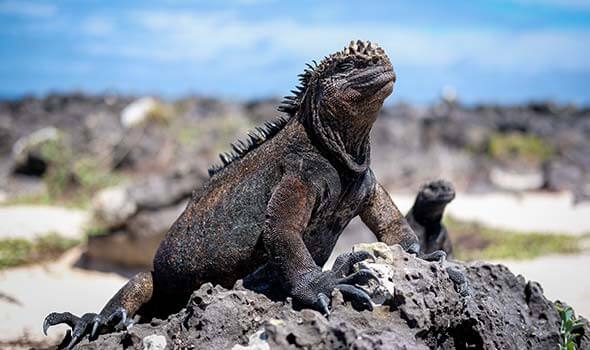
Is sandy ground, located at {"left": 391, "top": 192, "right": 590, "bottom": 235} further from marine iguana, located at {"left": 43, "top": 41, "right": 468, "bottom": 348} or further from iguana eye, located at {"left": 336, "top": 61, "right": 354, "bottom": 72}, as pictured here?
iguana eye, located at {"left": 336, "top": 61, "right": 354, "bottom": 72}

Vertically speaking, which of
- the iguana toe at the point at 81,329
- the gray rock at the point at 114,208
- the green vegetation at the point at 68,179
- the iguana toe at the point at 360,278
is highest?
the green vegetation at the point at 68,179

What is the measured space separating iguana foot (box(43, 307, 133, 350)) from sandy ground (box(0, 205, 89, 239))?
736 centimetres

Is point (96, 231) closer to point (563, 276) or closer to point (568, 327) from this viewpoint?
point (563, 276)

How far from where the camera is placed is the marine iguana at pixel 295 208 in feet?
10.6

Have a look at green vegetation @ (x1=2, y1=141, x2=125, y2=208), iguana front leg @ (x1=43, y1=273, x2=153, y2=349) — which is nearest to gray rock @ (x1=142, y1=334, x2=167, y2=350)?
iguana front leg @ (x1=43, y1=273, x2=153, y2=349)

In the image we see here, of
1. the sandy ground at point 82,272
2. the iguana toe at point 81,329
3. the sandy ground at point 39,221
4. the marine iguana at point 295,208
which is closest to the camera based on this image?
the marine iguana at point 295,208

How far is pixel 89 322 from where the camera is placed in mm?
3820

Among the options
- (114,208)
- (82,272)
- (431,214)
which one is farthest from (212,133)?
(431,214)

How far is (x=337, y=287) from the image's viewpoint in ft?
10.2

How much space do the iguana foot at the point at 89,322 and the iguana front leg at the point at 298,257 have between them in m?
1.02

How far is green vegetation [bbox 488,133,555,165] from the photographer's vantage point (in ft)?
76.9

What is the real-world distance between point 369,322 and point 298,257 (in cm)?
42

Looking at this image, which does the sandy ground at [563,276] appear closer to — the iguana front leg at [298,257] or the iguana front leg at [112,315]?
the iguana front leg at [298,257]

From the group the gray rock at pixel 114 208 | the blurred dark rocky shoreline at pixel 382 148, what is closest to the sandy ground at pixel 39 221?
the gray rock at pixel 114 208
